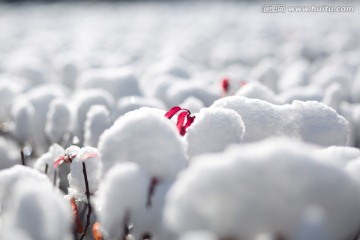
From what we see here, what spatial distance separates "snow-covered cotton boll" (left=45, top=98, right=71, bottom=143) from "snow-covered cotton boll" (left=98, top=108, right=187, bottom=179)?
0.68 m

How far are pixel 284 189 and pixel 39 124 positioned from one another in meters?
1.05

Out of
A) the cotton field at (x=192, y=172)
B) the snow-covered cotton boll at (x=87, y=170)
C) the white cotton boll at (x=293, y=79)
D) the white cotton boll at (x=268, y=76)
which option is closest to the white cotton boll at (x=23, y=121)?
the cotton field at (x=192, y=172)

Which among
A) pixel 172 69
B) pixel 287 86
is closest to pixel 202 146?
pixel 287 86

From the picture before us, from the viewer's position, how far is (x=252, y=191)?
1.52 ft

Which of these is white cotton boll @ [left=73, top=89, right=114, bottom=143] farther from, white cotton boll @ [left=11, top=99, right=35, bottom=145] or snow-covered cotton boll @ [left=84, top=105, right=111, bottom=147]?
snow-covered cotton boll @ [left=84, top=105, right=111, bottom=147]

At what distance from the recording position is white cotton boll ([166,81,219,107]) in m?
1.48

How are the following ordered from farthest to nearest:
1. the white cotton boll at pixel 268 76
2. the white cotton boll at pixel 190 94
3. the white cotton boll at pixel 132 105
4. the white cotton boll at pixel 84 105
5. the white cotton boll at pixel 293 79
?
the white cotton boll at pixel 268 76, the white cotton boll at pixel 293 79, the white cotton boll at pixel 190 94, the white cotton boll at pixel 84 105, the white cotton boll at pixel 132 105

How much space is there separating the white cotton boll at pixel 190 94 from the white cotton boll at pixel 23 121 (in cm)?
38

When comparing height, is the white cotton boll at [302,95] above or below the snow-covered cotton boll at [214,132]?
below

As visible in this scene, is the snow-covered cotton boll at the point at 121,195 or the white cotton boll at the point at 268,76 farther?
the white cotton boll at the point at 268,76

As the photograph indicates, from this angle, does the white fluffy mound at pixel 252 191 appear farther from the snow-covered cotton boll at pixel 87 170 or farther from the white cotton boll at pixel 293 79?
the white cotton boll at pixel 293 79

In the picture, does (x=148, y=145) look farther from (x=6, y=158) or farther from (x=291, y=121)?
(x=6, y=158)

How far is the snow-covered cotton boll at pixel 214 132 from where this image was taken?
69cm

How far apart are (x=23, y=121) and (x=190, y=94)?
45 centimetres
